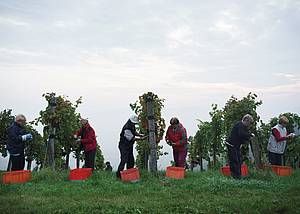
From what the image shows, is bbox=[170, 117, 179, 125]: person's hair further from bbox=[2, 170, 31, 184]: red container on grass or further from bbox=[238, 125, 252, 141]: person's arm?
bbox=[2, 170, 31, 184]: red container on grass

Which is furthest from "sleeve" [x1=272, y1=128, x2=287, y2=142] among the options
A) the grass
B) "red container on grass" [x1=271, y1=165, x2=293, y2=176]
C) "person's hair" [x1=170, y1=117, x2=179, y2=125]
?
"person's hair" [x1=170, y1=117, x2=179, y2=125]

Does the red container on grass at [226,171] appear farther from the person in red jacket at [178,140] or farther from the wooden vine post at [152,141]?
the wooden vine post at [152,141]

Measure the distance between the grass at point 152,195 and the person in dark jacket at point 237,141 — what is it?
60 cm

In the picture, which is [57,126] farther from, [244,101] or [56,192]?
[244,101]

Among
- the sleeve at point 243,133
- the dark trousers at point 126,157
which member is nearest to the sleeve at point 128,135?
the dark trousers at point 126,157

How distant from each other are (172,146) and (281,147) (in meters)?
3.45

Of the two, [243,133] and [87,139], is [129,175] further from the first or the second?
[243,133]

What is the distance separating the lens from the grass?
6484 mm

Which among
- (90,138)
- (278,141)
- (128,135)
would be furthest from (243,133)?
(90,138)

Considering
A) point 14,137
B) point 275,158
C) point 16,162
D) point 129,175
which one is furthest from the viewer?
point 275,158

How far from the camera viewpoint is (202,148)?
17250 millimetres

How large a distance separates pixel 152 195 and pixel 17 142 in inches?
185

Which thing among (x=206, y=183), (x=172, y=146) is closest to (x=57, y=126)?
(x=172, y=146)

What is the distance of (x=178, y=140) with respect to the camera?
11.6 metres
